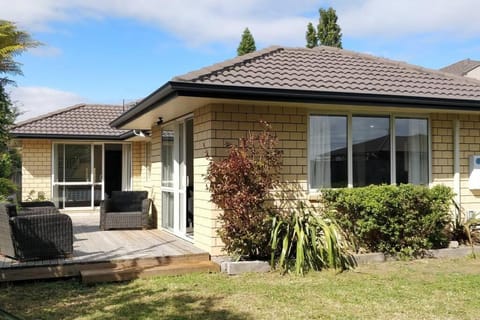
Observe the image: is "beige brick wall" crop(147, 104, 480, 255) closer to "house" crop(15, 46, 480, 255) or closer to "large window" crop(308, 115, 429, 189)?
"house" crop(15, 46, 480, 255)

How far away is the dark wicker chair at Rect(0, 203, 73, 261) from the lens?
7297 mm

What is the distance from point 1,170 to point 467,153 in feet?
29.4

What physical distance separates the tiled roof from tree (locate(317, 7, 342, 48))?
17.4 meters

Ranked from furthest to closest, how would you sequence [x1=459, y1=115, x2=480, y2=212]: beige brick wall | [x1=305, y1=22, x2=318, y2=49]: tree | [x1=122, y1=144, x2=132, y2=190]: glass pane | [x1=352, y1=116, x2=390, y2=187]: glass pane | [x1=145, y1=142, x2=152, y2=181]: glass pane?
1. [x1=305, y1=22, x2=318, y2=49]: tree
2. [x1=122, y1=144, x2=132, y2=190]: glass pane
3. [x1=145, y1=142, x2=152, y2=181]: glass pane
4. [x1=459, y1=115, x2=480, y2=212]: beige brick wall
5. [x1=352, y1=116, x2=390, y2=187]: glass pane

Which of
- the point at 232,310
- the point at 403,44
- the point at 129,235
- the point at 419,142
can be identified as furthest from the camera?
the point at 403,44

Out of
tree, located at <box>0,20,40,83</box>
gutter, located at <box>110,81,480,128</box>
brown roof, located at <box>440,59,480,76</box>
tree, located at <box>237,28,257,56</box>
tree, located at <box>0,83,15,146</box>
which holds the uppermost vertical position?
brown roof, located at <box>440,59,480,76</box>

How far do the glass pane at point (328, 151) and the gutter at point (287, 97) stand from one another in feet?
2.34

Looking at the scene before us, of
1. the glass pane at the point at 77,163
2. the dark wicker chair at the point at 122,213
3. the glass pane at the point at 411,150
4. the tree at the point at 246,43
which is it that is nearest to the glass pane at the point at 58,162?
the glass pane at the point at 77,163

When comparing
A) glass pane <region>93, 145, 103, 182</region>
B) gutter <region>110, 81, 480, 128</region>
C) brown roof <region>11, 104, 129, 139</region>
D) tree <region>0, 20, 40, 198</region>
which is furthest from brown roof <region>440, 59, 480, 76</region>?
tree <region>0, 20, 40, 198</region>

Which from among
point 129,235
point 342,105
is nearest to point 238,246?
point 342,105

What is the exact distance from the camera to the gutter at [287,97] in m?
7.44

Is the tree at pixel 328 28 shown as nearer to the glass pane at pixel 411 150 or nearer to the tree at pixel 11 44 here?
the glass pane at pixel 411 150

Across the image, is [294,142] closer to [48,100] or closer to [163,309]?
[163,309]

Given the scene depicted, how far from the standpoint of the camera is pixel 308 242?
301 inches
